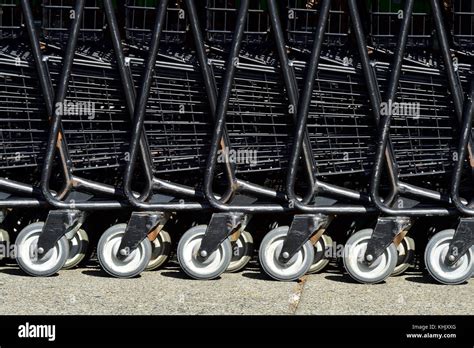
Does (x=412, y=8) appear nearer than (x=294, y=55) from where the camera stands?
Yes

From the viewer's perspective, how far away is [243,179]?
7.88 m

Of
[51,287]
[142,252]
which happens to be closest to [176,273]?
[142,252]

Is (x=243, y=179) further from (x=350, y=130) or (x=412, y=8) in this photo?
(x=412, y=8)

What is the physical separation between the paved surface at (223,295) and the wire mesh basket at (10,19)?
62.1 inches

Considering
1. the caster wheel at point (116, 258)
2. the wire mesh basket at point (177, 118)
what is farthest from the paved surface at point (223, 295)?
the wire mesh basket at point (177, 118)

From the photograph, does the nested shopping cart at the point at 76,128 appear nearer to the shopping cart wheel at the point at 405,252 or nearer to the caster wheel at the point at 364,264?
the caster wheel at the point at 364,264

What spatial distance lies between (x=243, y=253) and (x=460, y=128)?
1.66 m

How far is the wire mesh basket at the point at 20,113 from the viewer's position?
7.55 meters

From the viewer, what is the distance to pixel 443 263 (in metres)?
7.44

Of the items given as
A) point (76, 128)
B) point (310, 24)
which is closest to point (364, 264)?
point (310, 24)

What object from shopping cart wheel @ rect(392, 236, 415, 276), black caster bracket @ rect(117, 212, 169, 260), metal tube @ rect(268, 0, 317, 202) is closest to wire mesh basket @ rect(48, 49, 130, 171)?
black caster bracket @ rect(117, 212, 169, 260)

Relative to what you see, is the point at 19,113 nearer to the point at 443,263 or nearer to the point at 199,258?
the point at 199,258

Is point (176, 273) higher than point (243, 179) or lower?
lower

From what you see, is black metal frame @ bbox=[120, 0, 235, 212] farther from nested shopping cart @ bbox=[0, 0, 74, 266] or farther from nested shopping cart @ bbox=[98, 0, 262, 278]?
nested shopping cart @ bbox=[0, 0, 74, 266]
